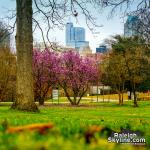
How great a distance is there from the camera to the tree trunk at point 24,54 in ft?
84.1

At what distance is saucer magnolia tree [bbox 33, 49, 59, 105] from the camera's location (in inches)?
2347

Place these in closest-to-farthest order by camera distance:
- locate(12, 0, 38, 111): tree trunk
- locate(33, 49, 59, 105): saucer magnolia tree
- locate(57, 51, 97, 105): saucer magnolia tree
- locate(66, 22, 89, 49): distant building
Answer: locate(12, 0, 38, 111): tree trunk
locate(66, 22, 89, 49): distant building
locate(33, 49, 59, 105): saucer magnolia tree
locate(57, 51, 97, 105): saucer magnolia tree

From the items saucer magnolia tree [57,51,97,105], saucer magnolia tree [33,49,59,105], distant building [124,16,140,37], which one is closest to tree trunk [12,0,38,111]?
distant building [124,16,140,37]

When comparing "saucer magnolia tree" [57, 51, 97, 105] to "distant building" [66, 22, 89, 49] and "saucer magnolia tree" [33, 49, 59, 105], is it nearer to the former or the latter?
"saucer magnolia tree" [33, 49, 59, 105]

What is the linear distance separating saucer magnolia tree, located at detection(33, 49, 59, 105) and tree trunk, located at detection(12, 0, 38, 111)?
3238 centimetres

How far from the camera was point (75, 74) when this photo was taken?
63.3m

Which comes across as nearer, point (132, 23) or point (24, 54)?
point (24, 54)

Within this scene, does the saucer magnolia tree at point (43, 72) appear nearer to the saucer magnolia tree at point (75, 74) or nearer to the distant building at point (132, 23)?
the saucer magnolia tree at point (75, 74)

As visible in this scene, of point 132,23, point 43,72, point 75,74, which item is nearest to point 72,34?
point 75,74

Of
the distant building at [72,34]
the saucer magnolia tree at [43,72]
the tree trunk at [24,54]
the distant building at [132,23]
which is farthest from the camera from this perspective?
the saucer magnolia tree at [43,72]

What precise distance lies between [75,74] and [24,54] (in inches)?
1479

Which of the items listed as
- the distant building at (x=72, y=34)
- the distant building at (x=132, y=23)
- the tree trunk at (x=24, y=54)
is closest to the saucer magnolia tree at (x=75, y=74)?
the distant building at (x=72, y=34)

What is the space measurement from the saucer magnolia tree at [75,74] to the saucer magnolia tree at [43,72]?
0.94m

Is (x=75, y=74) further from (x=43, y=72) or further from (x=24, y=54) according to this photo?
(x=24, y=54)
